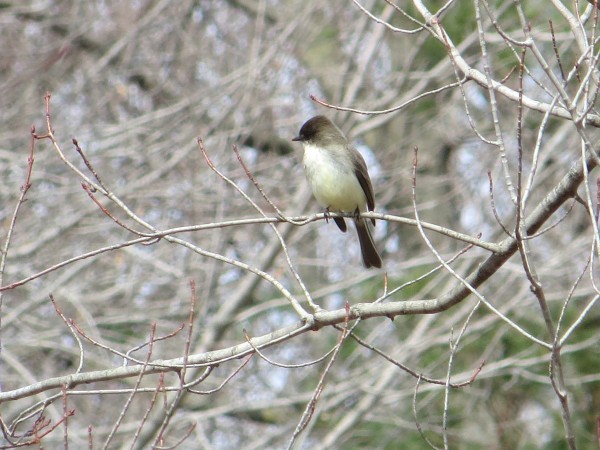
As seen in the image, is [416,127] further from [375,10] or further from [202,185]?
[202,185]

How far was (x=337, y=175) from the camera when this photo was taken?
735 centimetres

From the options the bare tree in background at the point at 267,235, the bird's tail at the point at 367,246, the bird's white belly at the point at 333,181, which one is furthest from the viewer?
the bare tree in background at the point at 267,235

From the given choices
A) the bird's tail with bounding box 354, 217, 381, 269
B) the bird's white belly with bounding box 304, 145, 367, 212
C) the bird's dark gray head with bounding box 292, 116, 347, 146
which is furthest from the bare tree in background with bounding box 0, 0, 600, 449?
the bird's dark gray head with bounding box 292, 116, 347, 146

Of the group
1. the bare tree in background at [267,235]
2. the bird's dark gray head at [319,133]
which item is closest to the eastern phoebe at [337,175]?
the bird's dark gray head at [319,133]

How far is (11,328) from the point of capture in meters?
10.1

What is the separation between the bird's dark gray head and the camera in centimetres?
763

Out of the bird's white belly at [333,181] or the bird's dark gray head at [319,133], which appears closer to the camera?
the bird's white belly at [333,181]

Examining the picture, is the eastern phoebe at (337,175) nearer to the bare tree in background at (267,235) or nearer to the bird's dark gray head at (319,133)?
the bird's dark gray head at (319,133)

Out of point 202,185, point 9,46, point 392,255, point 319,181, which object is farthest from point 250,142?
point 319,181

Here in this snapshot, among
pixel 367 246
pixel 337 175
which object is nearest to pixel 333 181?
pixel 337 175

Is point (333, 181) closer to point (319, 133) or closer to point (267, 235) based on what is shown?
point (319, 133)

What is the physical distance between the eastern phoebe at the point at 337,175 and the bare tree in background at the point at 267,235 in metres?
1.32

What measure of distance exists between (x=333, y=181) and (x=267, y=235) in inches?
165

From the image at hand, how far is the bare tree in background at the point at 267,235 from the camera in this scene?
31.7 ft
